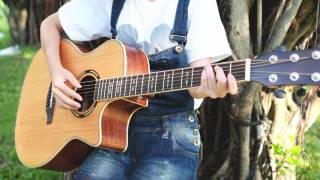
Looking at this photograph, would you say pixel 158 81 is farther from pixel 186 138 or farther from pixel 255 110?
pixel 255 110

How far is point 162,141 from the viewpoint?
268cm

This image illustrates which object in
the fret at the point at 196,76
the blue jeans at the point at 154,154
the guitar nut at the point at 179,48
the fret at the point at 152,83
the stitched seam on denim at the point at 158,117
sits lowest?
the blue jeans at the point at 154,154

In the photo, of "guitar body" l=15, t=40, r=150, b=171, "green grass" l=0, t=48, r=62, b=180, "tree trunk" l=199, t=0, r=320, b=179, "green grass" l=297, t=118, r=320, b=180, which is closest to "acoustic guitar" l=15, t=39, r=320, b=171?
"guitar body" l=15, t=40, r=150, b=171

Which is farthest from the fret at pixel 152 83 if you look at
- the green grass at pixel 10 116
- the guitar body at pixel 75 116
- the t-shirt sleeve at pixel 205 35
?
the green grass at pixel 10 116

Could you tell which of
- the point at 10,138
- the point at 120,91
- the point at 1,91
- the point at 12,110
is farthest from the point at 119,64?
the point at 1,91

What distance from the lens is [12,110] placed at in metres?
6.50

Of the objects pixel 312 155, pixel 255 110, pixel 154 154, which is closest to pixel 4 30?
pixel 312 155

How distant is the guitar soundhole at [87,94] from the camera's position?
2752 mm

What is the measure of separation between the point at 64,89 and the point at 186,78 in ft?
2.34

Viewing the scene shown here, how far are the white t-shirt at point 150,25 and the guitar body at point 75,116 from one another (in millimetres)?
107

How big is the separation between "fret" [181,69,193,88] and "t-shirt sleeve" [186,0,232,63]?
0.21 metres

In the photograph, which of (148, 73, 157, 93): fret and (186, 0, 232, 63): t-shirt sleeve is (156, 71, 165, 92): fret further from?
(186, 0, 232, 63): t-shirt sleeve

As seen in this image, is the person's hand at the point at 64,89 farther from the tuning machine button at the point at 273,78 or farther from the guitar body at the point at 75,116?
the tuning machine button at the point at 273,78

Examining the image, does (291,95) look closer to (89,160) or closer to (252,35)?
(252,35)
